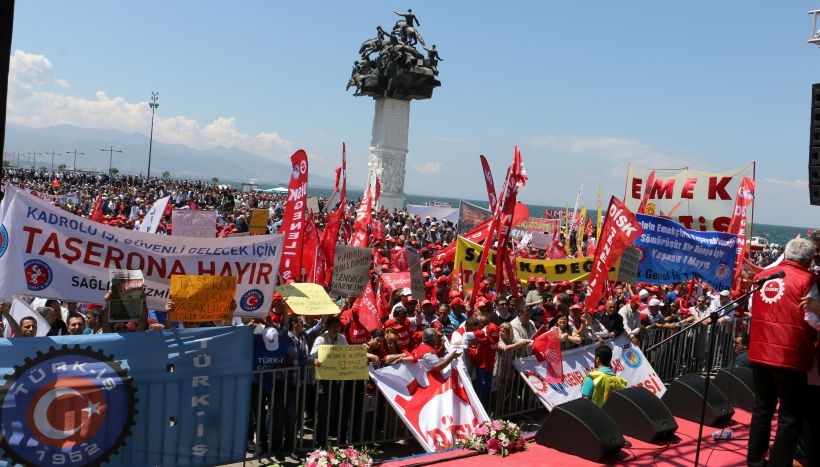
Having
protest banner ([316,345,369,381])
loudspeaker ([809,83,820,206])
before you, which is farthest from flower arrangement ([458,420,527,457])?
loudspeaker ([809,83,820,206])

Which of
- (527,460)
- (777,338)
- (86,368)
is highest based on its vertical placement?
(777,338)

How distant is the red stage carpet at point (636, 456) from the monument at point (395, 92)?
3680 cm

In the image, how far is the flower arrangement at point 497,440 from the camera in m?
7.44

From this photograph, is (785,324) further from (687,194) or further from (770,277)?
(687,194)

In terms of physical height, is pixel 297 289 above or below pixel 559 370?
above

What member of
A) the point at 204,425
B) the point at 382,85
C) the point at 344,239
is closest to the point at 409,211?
the point at 382,85

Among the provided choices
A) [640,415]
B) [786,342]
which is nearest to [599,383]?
[640,415]

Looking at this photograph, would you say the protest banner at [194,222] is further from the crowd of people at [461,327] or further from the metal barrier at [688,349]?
the metal barrier at [688,349]

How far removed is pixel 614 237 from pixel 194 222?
22.3ft

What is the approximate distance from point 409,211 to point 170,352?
34349 mm

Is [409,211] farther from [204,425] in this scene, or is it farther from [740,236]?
[204,425]

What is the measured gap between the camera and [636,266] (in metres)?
11.8

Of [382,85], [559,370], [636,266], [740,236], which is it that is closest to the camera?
[559,370]

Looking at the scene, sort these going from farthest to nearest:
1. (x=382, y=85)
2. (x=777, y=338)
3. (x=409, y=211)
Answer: (x=382, y=85)
(x=409, y=211)
(x=777, y=338)
